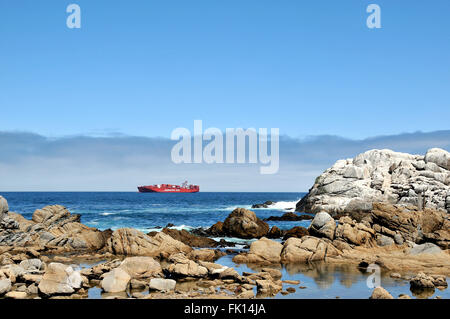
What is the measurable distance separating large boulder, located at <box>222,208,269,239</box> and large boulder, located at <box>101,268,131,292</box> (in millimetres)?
25911

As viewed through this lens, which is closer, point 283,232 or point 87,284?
point 87,284

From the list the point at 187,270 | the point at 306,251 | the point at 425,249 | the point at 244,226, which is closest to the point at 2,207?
the point at 187,270

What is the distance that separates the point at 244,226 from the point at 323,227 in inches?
482

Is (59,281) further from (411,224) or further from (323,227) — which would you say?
(411,224)

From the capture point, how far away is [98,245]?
1497 inches

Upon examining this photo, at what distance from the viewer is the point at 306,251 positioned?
3141 cm

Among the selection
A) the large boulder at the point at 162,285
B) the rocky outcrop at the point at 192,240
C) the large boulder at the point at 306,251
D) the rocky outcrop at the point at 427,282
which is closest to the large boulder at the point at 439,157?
the large boulder at the point at 306,251

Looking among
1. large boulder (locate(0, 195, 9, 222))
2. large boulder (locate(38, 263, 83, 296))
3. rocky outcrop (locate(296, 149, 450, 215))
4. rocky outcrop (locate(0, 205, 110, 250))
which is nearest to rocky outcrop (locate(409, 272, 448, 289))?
large boulder (locate(38, 263, 83, 296))

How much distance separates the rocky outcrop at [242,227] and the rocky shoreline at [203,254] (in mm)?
117
